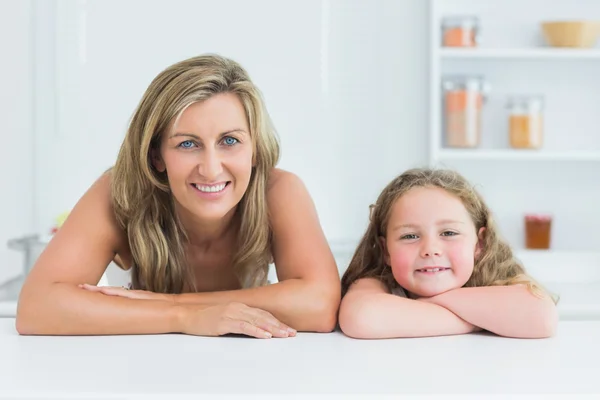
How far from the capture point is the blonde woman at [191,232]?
4.13ft

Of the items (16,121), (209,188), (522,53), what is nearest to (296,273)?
(209,188)

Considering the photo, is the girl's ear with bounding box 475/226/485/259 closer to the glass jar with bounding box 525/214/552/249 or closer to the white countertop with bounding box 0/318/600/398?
the white countertop with bounding box 0/318/600/398

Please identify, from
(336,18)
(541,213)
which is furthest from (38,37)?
(541,213)

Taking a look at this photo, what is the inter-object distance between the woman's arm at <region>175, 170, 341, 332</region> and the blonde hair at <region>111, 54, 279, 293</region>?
1.5 inches

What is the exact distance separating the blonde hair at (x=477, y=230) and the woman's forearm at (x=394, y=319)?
14 centimetres

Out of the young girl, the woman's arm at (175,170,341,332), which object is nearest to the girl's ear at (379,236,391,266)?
the young girl

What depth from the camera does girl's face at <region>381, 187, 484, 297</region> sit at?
1334 mm

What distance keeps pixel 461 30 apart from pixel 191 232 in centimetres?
137

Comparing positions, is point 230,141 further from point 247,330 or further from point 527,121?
point 527,121

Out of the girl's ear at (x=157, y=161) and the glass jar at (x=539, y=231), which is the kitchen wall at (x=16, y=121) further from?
the glass jar at (x=539, y=231)

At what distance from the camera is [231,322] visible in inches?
48.1

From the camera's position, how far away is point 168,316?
1257mm

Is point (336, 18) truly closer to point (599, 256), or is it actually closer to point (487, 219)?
point (599, 256)

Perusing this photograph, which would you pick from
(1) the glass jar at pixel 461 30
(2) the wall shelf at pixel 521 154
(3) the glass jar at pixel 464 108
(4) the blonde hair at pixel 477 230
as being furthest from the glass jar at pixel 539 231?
(4) the blonde hair at pixel 477 230
